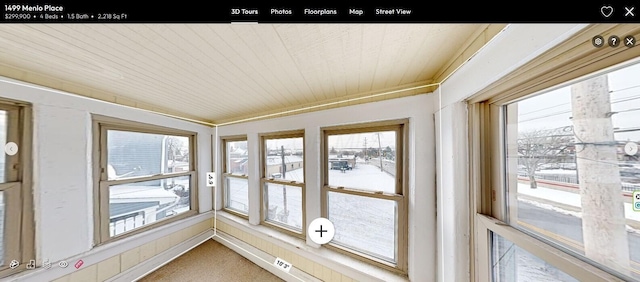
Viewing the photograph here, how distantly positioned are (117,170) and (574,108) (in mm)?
3045

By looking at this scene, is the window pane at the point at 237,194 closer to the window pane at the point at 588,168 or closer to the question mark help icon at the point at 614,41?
the window pane at the point at 588,168

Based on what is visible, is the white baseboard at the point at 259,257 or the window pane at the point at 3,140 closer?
the window pane at the point at 3,140

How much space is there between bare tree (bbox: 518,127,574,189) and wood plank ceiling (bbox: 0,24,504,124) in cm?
40

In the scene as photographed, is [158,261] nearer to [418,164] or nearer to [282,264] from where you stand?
[282,264]

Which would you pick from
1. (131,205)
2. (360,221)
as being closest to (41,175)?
(131,205)

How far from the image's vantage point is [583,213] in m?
0.51

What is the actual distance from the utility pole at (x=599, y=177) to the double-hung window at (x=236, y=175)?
252cm

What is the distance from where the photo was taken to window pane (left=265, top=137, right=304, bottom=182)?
196 centimetres

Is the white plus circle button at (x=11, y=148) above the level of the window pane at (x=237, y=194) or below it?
above

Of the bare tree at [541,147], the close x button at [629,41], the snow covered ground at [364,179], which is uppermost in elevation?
the close x button at [629,41]

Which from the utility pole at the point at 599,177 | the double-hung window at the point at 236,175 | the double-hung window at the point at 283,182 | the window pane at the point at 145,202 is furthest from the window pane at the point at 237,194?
the utility pole at the point at 599,177

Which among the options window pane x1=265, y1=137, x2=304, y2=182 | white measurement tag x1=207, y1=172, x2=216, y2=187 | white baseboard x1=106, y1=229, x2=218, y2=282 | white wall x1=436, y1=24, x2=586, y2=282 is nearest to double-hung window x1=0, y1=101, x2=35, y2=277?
white baseboard x1=106, y1=229, x2=218, y2=282

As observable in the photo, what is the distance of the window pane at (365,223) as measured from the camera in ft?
4.92
